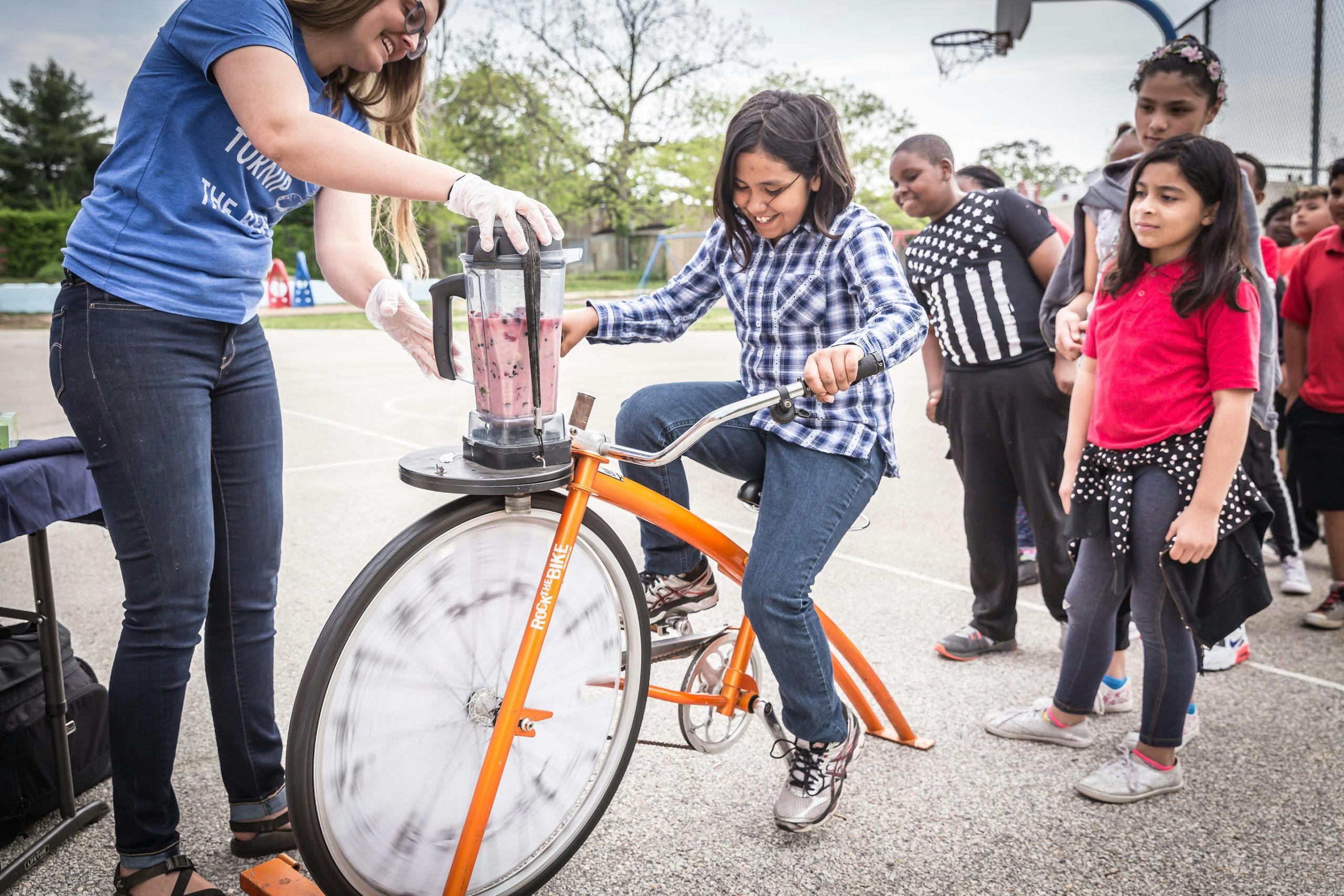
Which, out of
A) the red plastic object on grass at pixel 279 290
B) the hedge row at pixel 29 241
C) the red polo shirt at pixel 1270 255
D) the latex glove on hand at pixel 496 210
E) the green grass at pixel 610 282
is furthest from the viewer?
the green grass at pixel 610 282

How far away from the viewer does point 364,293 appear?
7.16ft

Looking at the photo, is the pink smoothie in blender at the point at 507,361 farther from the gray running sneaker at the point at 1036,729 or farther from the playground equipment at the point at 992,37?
the playground equipment at the point at 992,37

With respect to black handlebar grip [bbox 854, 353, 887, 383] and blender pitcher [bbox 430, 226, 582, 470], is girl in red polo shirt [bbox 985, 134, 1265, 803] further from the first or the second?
blender pitcher [bbox 430, 226, 582, 470]

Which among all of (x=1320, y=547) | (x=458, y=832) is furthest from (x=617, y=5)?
(x=458, y=832)

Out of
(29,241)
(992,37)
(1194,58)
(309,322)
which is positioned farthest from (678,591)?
(29,241)

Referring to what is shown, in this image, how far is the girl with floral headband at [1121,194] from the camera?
3.04 m

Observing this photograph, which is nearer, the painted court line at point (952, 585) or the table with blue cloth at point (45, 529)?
the table with blue cloth at point (45, 529)

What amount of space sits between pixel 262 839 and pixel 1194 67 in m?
3.53

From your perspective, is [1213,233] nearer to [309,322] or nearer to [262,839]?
[262,839]

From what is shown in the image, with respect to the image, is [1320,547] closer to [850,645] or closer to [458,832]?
[850,645]

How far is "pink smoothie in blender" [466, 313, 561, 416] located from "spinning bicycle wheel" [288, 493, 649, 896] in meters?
0.20

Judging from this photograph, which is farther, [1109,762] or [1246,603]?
[1109,762]

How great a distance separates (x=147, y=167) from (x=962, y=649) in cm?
306

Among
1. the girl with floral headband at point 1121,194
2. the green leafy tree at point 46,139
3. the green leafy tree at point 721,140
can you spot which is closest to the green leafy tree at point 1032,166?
the green leafy tree at point 721,140
